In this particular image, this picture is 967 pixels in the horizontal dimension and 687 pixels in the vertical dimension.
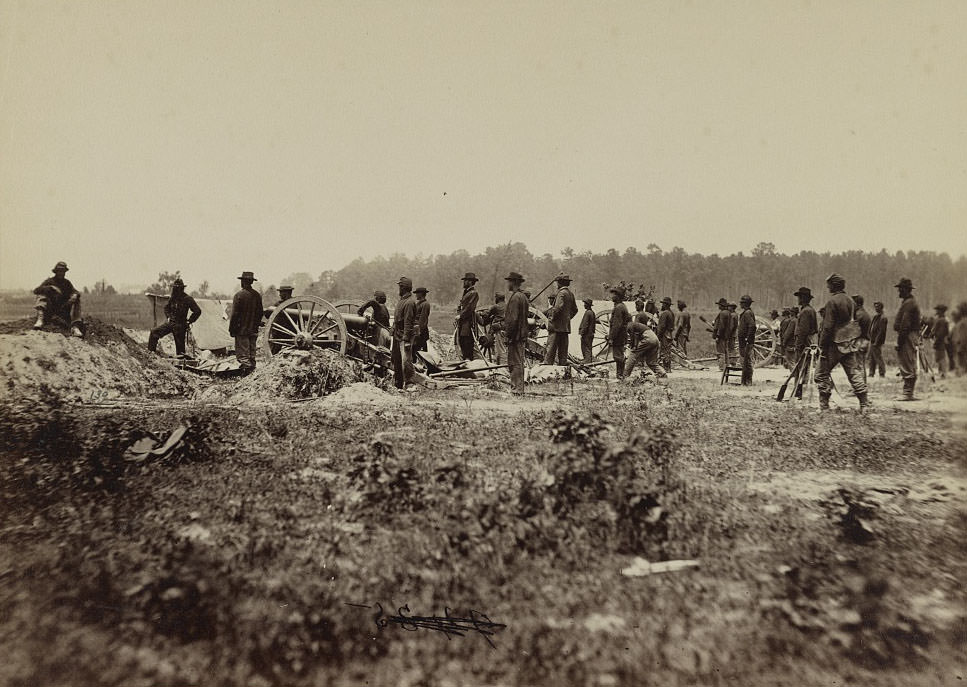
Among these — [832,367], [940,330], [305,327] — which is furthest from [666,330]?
[305,327]

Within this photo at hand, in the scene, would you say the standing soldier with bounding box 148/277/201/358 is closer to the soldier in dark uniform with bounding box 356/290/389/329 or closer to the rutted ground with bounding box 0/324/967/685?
the soldier in dark uniform with bounding box 356/290/389/329

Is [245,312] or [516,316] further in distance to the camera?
[245,312]

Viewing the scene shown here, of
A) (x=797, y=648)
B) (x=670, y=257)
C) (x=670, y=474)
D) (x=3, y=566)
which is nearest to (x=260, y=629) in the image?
(x=3, y=566)

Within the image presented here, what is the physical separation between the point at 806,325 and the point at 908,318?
4.89ft

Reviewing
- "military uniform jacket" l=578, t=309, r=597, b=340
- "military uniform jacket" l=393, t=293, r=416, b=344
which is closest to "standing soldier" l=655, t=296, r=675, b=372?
"military uniform jacket" l=578, t=309, r=597, b=340

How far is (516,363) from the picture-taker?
8.30 meters

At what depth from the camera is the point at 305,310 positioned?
9766 millimetres

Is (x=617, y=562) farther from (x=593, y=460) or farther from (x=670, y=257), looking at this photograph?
(x=670, y=257)

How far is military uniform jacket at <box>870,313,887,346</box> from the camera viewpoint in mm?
10513

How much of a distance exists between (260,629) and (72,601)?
1030 mm

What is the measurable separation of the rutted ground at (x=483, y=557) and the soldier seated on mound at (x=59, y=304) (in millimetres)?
1791

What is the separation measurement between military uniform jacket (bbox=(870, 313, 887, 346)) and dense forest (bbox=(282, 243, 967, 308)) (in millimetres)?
613

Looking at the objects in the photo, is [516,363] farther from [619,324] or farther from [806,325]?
[806,325]

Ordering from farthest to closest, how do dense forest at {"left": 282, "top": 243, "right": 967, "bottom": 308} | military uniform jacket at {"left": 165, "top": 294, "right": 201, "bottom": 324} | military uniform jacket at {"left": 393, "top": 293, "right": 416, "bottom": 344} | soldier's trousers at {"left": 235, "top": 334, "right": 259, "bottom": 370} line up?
1. military uniform jacket at {"left": 165, "top": 294, "right": 201, "bottom": 324}
2. soldier's trousers at {"left": 235, "top": 334, "right": 259, "bottom": 370}
3. military uniform jacket at {"left": 393, "top": 293, "right": 416, "bottom": 344}
4. dense forest at {"left": 282, "top": 243, "right": 967, "bottom": 308}
